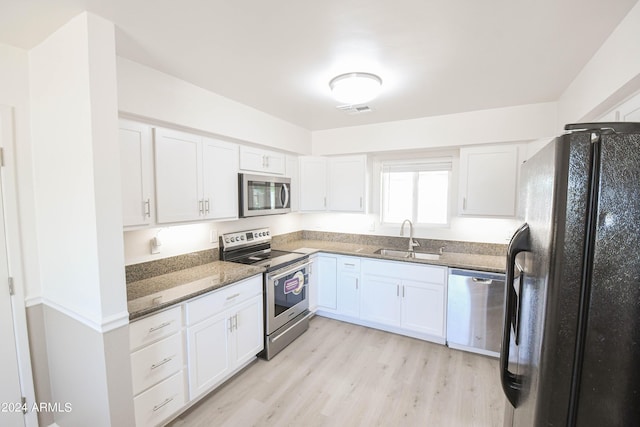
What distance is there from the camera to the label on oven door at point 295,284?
291 cm

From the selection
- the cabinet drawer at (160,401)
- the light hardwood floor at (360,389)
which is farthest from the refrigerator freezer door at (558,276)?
the cabinet drawer at (160,401)

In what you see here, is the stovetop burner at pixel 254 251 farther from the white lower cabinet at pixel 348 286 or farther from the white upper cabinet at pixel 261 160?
the white upper cabinet at pixel 261 160

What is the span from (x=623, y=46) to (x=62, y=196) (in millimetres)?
3077

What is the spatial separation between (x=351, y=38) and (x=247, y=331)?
2.37 metres

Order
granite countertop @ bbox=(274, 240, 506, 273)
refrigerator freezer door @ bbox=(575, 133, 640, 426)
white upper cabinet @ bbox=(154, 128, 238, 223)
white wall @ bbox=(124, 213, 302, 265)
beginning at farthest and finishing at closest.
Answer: granite countertop @ bbox=(274, 240, 506, 273), white wall @ bbox=(124, 213, 302, 265), white upper cabinet @ bbox=(154, 128, 238, 223), refrigerator freezer door @ bbox=(575, 133, 640, 426)

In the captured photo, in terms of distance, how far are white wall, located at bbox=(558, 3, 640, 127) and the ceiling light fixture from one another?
127cm

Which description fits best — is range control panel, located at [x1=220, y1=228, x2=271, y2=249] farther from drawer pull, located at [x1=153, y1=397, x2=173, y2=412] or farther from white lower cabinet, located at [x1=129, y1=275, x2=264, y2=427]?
drawer pull, located at [x1=153, y1=397, x2=173, y2=412]

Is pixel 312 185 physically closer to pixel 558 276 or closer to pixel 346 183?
pixel 346 183

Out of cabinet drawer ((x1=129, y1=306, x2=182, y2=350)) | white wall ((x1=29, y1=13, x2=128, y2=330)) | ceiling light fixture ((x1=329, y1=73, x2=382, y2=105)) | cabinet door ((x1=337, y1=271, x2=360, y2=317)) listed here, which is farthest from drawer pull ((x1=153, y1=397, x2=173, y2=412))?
ceiling light fixture ((x1=329, y1=73, x2=382, y2=105))

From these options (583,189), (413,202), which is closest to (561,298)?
(583,189)

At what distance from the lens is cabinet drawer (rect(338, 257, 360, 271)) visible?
3324 millimetres

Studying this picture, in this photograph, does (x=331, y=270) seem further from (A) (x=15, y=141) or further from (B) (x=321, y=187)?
(A) (x=15, y=141)

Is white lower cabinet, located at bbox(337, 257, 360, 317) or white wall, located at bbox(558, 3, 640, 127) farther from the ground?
white wall, located at bbox(558, 3, 640, 127)

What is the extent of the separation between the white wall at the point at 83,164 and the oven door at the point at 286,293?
4.35 feet
